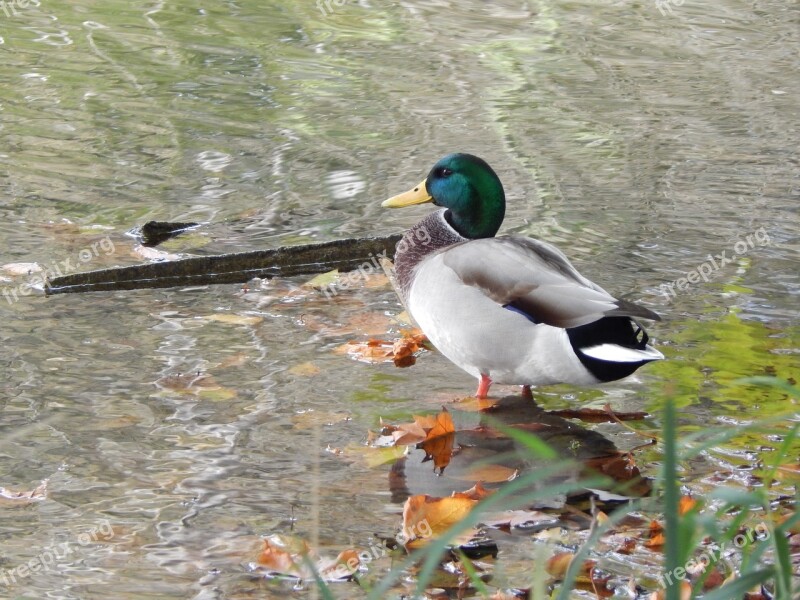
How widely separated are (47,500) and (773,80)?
24.3ft

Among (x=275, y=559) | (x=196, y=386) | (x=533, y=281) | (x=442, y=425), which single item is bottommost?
(x=196, y=386)

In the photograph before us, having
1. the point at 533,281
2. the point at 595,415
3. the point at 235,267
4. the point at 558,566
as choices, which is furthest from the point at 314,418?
the point at 235,267

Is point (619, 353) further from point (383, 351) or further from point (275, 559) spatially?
point (275, 559)

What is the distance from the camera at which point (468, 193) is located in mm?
4809

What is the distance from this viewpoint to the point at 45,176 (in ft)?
22.0

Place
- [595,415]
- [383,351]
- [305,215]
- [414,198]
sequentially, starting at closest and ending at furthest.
Answer: [595,415] < [383,351] < [414,198] < [305,215]

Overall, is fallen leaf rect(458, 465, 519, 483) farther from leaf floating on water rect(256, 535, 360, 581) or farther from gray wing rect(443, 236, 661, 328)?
leaf floating on water rect(256, 535, 360, 581)

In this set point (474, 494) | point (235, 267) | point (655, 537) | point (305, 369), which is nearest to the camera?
point (655, 537)

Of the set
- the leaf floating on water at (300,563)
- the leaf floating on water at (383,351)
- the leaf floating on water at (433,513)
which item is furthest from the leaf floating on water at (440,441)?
the leaf floating on water at (300,563)

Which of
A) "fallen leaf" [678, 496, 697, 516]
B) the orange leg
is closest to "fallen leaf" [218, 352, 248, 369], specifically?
the orange leg

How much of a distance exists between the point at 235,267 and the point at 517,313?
1858 millimetres

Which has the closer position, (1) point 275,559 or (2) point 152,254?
(1) point 275,559

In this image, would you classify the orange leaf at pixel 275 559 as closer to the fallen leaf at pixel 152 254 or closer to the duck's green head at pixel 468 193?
the duck's green head at pixel 468 193

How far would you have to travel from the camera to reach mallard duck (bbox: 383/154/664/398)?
12.9ft
